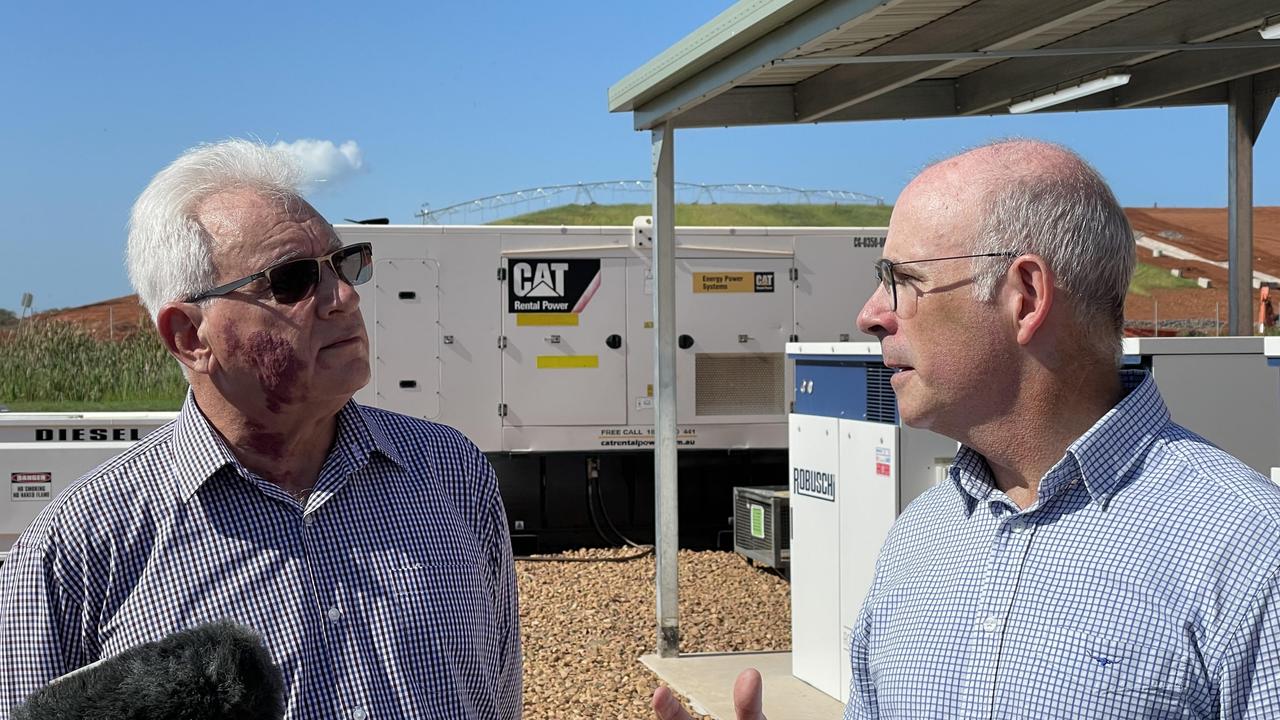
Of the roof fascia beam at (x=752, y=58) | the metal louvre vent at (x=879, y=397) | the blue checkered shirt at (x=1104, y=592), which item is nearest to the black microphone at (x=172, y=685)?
the blue checkered shirt at (x=1104, y=592)

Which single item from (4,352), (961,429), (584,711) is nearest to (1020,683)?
(961,429)

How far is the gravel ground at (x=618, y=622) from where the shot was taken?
7.27m

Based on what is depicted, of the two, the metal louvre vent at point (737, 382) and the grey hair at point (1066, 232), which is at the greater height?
the grey hair at point (1066, 232)

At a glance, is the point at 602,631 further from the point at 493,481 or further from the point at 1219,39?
the point at 493,481

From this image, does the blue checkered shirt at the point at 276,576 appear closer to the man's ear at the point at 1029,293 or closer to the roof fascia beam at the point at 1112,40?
the man's ear at the point at 1029,293

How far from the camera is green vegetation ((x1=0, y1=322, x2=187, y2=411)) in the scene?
2012 centimetres

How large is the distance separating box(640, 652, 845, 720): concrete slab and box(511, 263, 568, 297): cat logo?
462cm

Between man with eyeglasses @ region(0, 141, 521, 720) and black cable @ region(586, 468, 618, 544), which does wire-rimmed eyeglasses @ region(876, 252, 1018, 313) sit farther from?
black cable @ region(586, 468, 618, 544)

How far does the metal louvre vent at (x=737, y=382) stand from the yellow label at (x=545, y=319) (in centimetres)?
126

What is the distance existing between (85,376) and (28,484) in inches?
546

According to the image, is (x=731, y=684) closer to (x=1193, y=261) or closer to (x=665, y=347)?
(x=665, y=347)

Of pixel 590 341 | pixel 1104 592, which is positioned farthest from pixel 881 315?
pixel 590 341

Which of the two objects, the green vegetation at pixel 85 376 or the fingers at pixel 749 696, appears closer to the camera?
the fingers at pixel 749 696

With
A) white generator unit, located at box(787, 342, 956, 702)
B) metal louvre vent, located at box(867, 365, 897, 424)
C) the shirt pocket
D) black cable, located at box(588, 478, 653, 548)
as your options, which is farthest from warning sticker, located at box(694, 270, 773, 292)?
the shirt pocket
